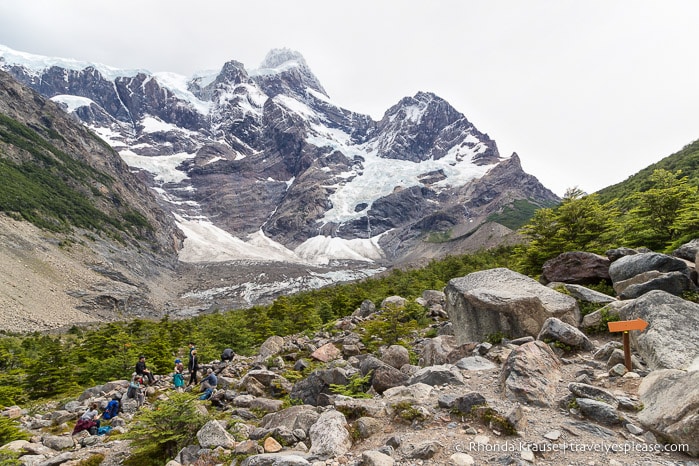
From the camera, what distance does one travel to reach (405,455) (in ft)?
17.8

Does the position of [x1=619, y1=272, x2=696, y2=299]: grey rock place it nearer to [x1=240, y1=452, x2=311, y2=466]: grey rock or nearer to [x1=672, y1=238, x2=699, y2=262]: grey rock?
[x1=672, y1=238, x2=699, y2=262]: grey rock

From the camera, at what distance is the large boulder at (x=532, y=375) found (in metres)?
6.65

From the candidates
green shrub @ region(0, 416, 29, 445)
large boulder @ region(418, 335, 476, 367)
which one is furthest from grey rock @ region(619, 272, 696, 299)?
green shrub @ region(0, 416, 29, 445)

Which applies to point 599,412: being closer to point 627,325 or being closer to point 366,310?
point 627,325

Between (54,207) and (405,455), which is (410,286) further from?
(54,207)

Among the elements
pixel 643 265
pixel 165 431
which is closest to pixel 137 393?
pixel 165 431

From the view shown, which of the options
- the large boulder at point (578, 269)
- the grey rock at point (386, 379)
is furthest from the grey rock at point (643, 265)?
the grey rock at point (386, 379)

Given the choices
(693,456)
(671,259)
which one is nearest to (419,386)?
(693,456)

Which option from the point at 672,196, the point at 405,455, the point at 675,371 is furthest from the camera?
the point at 672,196

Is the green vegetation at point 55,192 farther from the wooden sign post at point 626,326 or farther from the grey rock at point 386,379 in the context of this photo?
the wooden sign post at point 626,326

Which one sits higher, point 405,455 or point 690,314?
point 690,314

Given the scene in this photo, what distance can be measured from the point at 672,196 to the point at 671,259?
594 cm

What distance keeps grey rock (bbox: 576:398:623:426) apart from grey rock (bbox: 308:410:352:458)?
12.8ft

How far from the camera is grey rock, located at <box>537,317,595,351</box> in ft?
28.8
